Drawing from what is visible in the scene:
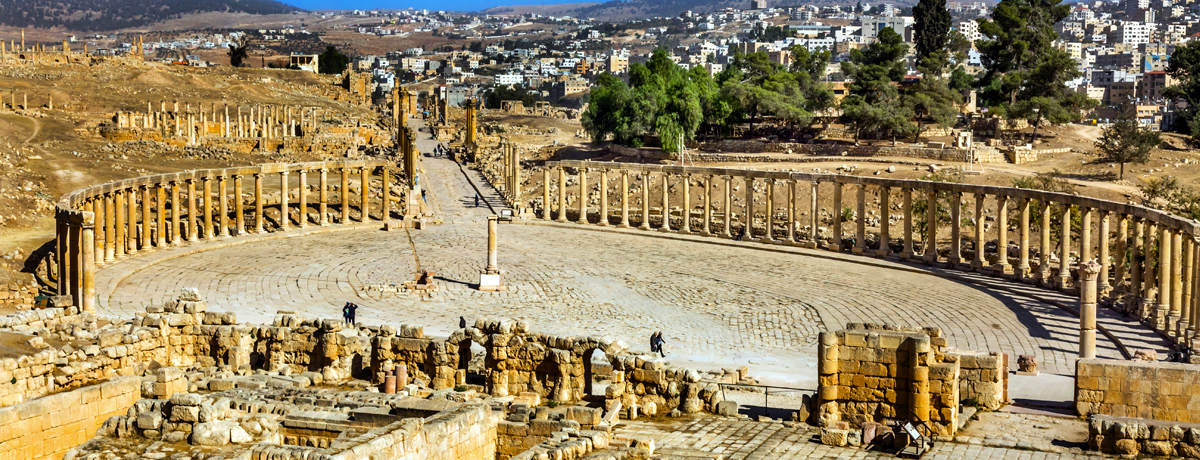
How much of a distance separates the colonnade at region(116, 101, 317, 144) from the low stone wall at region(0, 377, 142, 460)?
63.8 meters

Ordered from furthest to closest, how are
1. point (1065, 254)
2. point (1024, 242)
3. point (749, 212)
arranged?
point (749, 212) < point (1024, 242) < point (1065, 254)

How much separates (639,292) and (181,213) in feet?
69.8

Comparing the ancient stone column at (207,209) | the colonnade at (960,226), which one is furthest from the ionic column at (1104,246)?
the ancient stone column at (207,209)

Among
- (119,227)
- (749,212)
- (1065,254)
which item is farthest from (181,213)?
(1065,254)

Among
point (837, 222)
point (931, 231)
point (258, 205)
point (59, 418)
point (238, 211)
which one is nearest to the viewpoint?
point (59, 418)

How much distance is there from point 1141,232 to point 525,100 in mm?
143735

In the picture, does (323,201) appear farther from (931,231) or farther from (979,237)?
(979,237)

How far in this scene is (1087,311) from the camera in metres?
29.4

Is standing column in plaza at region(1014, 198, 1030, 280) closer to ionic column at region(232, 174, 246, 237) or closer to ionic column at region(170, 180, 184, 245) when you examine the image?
ionic column at region(232, 174, 246, 237)

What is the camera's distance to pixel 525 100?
184 metres

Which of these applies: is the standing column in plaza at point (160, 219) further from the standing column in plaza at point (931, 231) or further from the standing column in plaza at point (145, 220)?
the standing column in plaza at point (931, 231)

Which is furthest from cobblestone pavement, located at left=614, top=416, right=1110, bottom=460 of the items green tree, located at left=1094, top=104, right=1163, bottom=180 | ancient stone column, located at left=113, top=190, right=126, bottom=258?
green tree, located at left=1094, top=104, right=1163, bottom=180

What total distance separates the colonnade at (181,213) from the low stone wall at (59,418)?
14079 mm

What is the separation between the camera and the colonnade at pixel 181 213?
121 ft
